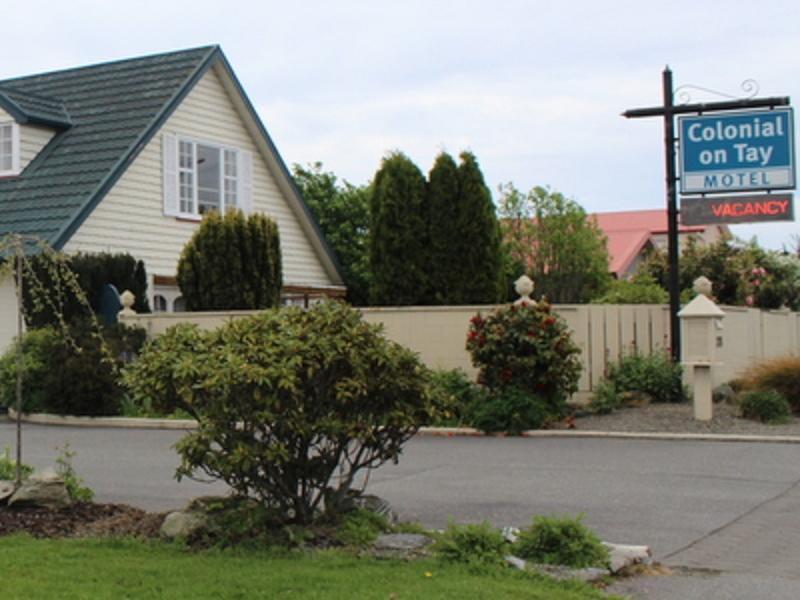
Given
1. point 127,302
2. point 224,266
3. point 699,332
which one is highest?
point 224,266

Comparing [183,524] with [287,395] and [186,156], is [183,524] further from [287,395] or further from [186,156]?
[186,156]

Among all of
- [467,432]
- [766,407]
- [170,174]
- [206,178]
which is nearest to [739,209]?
[766,407]

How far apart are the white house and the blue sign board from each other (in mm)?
10666

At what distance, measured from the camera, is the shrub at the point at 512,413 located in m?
16.4

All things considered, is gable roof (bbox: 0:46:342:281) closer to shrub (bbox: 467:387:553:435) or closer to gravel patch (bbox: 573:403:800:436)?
shrub (bbox: 467:387:553:435)

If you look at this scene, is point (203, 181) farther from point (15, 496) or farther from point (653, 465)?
point (15, 496)

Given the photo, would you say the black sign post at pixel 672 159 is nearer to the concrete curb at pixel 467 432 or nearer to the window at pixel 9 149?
the concrete curb at pixel 467 432

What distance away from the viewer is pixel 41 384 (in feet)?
65.4

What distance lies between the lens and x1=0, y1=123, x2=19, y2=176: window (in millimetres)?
24281

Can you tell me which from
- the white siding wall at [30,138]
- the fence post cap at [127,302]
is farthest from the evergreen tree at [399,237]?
the white siding wall at [30,138]

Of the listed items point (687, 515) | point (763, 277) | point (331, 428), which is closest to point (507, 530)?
point (331, 428)

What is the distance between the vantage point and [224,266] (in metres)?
22.2

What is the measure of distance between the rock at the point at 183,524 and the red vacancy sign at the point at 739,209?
12598mm

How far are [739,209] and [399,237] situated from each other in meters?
6.72
